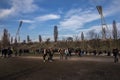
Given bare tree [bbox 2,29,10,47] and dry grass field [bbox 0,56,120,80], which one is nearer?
dry grass field [bbox 0,56,120,80]

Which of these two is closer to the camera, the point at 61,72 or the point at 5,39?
the point at 61,72

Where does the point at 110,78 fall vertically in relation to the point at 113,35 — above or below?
below

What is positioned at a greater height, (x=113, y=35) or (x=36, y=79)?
(x=113, y=35)

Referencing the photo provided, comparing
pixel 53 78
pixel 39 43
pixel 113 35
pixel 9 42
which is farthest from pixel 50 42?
pixel 53 78

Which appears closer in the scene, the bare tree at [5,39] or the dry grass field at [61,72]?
the dry grass field at [61,72]

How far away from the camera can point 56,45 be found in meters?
127

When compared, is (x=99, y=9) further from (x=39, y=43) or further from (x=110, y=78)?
(x=39, y=43)

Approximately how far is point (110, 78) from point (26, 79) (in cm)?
585

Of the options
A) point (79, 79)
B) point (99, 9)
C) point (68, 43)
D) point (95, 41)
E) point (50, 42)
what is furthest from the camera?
point (50, 42)

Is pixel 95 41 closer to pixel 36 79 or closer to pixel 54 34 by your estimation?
pixel 54 34

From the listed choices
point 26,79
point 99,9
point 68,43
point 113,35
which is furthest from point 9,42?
point 26,79

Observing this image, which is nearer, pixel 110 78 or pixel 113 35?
pixel 110 78

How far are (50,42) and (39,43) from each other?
7.55 meters

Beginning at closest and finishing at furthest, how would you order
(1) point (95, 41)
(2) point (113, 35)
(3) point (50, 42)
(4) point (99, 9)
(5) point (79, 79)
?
(5) point (79, 79) → (4) point (99, 9) → (2) point (113, 35) → (1) point (95, 41) → (3) point (50, 42)
